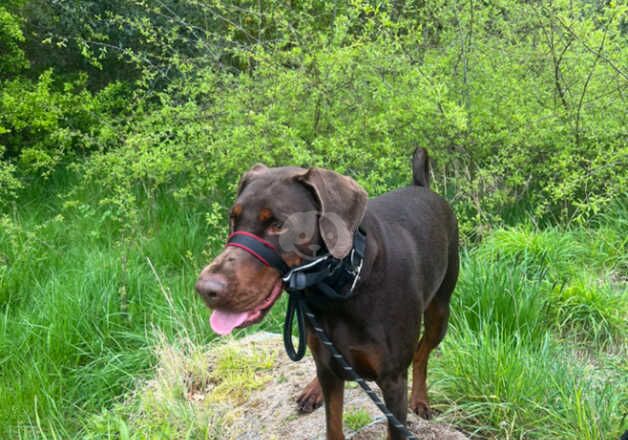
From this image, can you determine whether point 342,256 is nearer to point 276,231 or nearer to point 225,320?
point 276,231

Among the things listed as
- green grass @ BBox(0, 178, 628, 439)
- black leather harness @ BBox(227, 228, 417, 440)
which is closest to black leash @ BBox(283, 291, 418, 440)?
black leather harness @ BBox(227, 228, 417, 440)

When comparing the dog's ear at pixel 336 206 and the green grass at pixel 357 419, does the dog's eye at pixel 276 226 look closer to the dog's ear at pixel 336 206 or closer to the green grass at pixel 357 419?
the dog's ear at pixel 336 206

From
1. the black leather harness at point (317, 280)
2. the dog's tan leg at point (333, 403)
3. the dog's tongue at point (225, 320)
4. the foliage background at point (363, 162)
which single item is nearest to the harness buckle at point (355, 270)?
the black leather harness at point (317, 280)

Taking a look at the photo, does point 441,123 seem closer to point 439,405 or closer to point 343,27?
point 343,27

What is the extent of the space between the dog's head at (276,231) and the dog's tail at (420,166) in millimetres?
1276

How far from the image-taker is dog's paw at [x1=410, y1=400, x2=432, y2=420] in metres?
2.79

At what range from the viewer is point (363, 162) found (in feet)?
16.7

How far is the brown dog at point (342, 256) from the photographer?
6.07ft

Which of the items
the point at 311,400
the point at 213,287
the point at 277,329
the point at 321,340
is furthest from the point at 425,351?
the point at 277,329

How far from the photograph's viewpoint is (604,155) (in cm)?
493

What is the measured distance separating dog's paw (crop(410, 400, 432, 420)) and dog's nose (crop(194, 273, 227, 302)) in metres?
1.43

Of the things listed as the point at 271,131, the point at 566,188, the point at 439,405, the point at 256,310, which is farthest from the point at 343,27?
the point at 256,310

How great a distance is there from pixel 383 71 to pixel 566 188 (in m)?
1.90

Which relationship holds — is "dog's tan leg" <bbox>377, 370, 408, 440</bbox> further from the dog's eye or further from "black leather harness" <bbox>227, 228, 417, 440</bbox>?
the dog's eye
